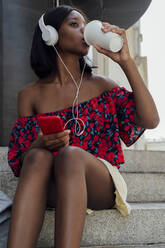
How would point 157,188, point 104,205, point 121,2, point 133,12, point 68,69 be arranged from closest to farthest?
1. point 104,205
2. point 68,69
3. point 157,188
4. point 121,2
5. point 133,12

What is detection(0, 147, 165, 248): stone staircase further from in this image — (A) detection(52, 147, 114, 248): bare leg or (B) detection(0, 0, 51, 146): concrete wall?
(B) detection(0, 0, 51, 146): concrete wall

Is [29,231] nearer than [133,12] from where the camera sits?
Yes

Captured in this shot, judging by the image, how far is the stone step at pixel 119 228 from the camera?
147cm

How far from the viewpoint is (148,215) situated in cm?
157

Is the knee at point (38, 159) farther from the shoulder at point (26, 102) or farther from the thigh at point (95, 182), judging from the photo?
the shoulder at point (26, 102)

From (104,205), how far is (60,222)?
0.39 meters

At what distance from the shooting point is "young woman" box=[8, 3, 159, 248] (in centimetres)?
116

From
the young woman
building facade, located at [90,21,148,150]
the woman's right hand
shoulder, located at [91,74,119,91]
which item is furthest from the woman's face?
building facade, located at [90,21,148,150]

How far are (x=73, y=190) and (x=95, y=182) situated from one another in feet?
0.61

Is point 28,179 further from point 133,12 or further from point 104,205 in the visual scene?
point 133,12

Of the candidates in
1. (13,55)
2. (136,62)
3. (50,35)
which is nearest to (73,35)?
(50,35)

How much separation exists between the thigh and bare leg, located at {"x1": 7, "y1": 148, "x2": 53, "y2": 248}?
8cm

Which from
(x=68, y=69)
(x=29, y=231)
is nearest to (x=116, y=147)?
(x=68, y=69)

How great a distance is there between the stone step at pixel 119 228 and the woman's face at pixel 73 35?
72cm
